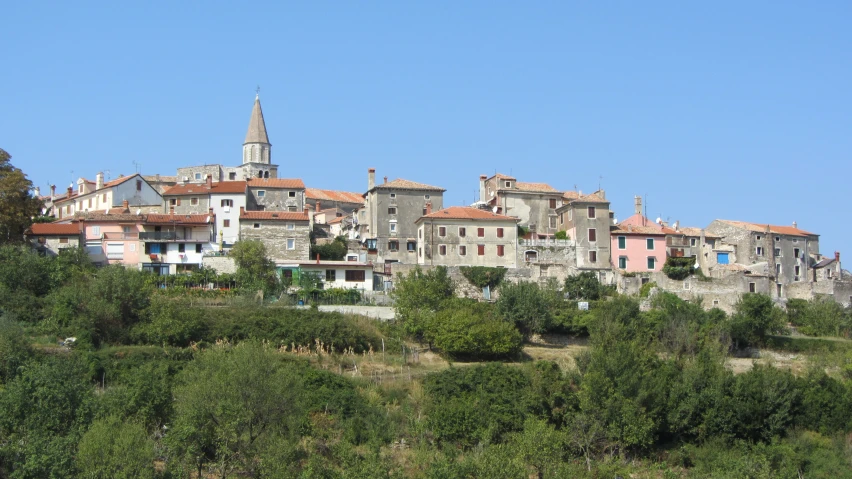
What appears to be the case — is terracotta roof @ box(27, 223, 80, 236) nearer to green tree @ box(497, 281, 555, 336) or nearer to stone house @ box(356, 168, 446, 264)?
stone house @ box(356, 168, 446, 264)

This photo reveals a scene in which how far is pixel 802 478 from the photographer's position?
40.2m

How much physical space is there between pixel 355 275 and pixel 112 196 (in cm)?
1881

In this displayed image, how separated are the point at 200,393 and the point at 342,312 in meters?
17.0

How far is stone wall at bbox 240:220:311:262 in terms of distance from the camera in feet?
198

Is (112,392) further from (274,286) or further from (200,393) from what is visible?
(274,286)

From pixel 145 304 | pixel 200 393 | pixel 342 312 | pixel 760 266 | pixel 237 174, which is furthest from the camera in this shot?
pixel 237 174

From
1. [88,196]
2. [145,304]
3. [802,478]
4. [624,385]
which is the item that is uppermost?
[88,196]

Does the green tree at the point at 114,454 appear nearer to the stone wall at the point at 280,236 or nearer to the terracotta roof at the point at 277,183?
the stone wall at the point at 280,236

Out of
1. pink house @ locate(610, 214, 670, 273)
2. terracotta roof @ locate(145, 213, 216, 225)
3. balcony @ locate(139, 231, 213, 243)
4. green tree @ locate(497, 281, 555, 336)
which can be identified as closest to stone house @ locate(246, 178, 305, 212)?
terracotta roof @ locate(145, 213, 216, 225)

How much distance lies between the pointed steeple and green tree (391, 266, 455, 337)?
3581 centimetres

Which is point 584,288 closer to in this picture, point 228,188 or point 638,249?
point 638,249

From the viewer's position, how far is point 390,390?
4444cm

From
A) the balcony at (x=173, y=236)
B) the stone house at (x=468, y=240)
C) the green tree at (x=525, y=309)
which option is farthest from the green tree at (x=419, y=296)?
the balcony at (x=173, y=236)

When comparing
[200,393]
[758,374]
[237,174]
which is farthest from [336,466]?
[237,174]
